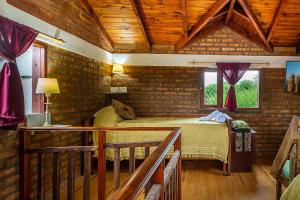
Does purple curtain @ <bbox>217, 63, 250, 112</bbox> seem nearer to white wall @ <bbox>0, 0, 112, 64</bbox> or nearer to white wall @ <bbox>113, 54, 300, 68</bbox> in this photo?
white wall @ <bbox>113, 54, 300, 68</bbox>

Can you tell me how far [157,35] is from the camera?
690 cm

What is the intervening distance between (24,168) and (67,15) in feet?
7.81

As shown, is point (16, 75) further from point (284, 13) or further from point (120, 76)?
point (284, 13)

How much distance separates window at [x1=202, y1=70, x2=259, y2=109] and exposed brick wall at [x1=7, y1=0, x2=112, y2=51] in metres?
2.71

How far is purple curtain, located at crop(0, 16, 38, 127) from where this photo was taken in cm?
287

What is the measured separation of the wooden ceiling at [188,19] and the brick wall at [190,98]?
655 mm

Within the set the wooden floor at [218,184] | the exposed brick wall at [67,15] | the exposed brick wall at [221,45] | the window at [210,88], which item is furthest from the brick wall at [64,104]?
the window at [210,88]

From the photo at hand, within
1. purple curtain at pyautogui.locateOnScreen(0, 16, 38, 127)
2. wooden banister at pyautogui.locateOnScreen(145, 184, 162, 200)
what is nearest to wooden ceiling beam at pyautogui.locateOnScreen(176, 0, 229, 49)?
purple curtain at pyautogui.locateOnScreen(0, 16, 38, 127)

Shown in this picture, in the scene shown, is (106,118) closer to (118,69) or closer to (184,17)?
(118,69)

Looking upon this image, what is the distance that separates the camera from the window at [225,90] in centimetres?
731

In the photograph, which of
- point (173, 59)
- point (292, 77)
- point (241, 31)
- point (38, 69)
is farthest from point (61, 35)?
point (292, 77)

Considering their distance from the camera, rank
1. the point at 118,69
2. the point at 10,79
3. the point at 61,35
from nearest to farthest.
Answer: the point at 10,79 < the point at 61,35 < the point at 118,69

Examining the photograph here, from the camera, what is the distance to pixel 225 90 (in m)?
7.34

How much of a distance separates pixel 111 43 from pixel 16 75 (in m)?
4.30
